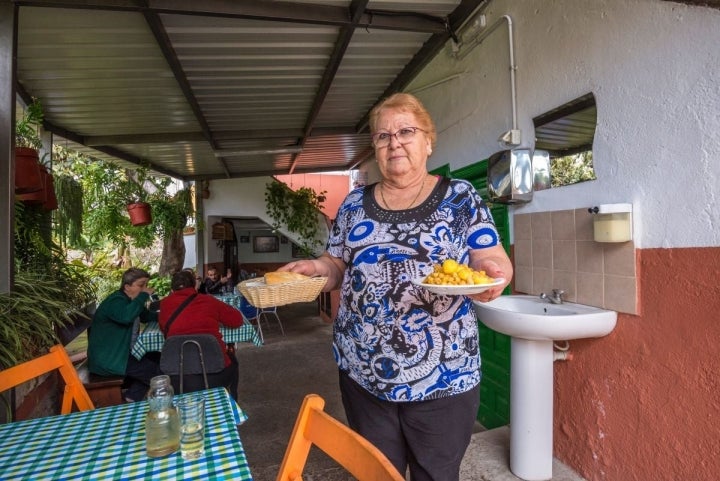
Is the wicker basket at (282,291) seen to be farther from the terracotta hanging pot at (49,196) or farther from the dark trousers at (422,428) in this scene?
the terracotta hanging pot at (49,196)

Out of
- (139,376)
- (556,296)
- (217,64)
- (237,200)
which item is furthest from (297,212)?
(556,296)

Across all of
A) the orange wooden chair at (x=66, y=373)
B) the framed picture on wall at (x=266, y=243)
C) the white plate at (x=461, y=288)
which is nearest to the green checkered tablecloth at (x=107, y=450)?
the orange wooden chair at (x=66, y=373)

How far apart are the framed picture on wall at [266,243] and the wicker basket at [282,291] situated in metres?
10.8

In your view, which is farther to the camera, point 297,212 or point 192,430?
point 297,212

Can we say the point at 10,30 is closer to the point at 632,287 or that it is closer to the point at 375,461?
the point at 375,461

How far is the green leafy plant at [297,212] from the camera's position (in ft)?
25.1

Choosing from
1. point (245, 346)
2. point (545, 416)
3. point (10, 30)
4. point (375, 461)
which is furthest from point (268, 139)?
point (375, 461)

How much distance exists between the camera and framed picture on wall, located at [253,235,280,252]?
1184 cm

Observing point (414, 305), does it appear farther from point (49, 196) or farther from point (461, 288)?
point (49, 196)

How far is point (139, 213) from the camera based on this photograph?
5.66 meters

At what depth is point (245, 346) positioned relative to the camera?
5.86 meters

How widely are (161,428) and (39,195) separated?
2300 mm

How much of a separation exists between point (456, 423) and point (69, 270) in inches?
128

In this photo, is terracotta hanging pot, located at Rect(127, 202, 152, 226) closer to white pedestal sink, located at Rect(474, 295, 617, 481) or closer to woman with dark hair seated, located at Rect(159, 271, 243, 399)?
woman with dark hair seated, located at Rect(159, 271, 243, 399)
